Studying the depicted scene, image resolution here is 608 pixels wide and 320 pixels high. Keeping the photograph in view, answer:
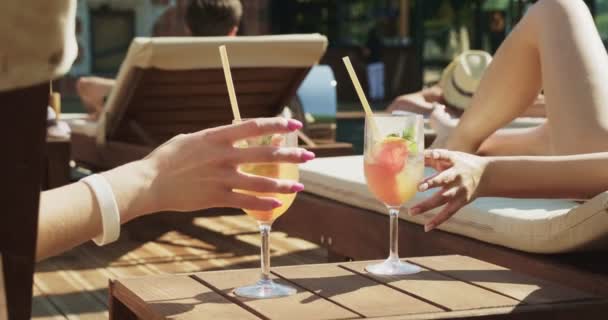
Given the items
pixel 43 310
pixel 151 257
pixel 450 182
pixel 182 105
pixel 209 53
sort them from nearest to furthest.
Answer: pixel 450 182, pixel 43 310, pixel 151 257, pixel 209 53, pixel 182 105

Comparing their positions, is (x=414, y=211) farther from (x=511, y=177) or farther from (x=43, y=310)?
(x=43, y=310)

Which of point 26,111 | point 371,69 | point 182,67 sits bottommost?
point 371,69

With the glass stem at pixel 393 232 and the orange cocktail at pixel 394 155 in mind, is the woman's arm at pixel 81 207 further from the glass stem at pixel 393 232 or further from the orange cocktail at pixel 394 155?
the glass stem at pixel 393 232

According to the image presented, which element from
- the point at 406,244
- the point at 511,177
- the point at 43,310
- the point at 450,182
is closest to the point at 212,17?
the point at 43,310

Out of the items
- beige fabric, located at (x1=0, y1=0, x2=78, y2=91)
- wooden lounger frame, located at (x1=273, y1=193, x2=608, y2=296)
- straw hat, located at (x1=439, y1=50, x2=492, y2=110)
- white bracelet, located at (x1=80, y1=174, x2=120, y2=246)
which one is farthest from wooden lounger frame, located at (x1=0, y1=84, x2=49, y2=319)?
straw hat, located at (x1=439, y1=50, x2=492, y2=110)

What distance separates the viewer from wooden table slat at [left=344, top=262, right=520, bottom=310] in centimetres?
193

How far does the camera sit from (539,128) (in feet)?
12.3

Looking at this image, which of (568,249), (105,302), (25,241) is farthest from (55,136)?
(25,241)

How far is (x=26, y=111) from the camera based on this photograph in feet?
2.79

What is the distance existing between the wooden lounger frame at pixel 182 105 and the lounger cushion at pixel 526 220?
2177mm

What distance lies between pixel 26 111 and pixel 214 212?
5048 millimetres

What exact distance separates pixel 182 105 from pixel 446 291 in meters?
4.16

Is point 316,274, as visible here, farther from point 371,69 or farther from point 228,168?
point 371,69

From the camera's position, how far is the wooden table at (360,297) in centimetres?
188
